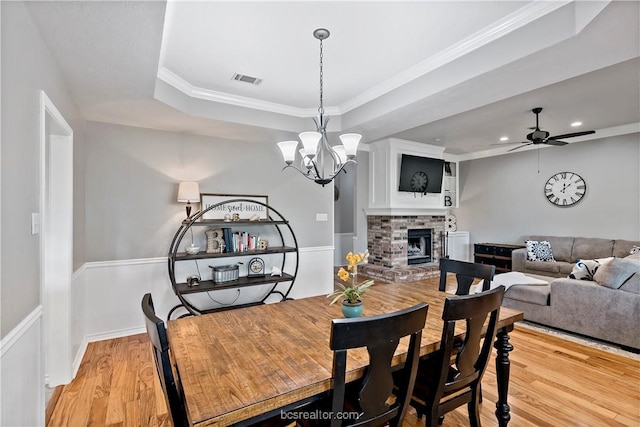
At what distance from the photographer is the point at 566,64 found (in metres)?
2.26

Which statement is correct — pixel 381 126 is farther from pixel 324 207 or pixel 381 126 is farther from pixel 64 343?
pixel 64 343

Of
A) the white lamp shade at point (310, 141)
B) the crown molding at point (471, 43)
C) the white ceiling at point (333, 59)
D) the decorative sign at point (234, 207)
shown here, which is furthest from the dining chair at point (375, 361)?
the decorative sign at point (234, 207)

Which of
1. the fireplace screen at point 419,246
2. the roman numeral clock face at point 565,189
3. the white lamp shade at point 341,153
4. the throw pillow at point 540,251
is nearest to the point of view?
the white lamp shade at point 341,153

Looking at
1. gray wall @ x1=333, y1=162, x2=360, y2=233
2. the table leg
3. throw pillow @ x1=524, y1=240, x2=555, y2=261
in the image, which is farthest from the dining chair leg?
gray wall @ x1=333, y1=162, x2=360, y2=233

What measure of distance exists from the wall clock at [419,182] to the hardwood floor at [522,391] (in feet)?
11.5

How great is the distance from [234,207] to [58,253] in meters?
1.82

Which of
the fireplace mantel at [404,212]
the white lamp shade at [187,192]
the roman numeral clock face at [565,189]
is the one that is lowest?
the fireplace mantel at [404,212]

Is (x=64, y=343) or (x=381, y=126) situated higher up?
(x=381, y=126)

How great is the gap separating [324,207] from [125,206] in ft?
8.40

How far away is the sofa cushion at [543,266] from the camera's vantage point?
545cm

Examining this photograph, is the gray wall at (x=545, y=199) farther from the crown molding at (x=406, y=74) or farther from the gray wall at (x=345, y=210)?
the crown molding at (x=406, y=74)

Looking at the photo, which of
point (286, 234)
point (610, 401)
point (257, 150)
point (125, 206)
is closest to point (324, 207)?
point (286, 234)

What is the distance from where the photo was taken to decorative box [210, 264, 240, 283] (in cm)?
363

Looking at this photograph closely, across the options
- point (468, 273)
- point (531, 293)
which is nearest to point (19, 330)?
point (468, 273)
